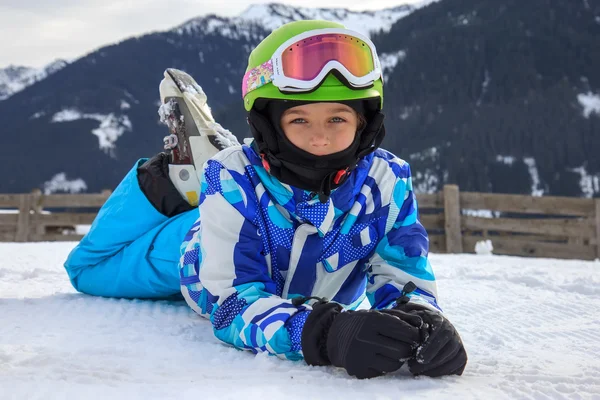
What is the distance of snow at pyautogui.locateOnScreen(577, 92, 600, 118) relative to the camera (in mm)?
65688

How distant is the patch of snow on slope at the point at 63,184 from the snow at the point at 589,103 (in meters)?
61.7

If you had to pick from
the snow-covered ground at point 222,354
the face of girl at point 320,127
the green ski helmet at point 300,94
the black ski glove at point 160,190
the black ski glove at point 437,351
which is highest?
the green ski helmet at point 300,94

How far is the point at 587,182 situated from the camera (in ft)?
192

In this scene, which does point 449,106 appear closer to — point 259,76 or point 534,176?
point 534,176

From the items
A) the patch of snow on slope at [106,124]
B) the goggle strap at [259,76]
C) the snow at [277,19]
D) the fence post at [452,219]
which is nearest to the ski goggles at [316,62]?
the goggle strap at [259,76]

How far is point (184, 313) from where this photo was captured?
2311mm

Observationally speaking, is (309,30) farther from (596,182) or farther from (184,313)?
(596,182)

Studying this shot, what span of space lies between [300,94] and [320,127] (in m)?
0.12

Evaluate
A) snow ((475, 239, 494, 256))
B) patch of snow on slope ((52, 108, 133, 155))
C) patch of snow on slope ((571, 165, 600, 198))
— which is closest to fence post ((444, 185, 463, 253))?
snow ((475, 239, 494, 256))

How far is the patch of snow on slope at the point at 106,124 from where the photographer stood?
80.9m

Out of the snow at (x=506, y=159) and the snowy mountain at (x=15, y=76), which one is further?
the snowy mountain at (x=15, y=76)

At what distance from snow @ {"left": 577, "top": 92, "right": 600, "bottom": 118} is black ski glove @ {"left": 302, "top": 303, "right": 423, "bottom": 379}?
71.9 meters

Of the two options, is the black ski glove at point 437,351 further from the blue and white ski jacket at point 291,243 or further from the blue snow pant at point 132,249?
the blue snow pant at point 132,249

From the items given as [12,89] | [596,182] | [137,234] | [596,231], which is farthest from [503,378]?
[12,89]
